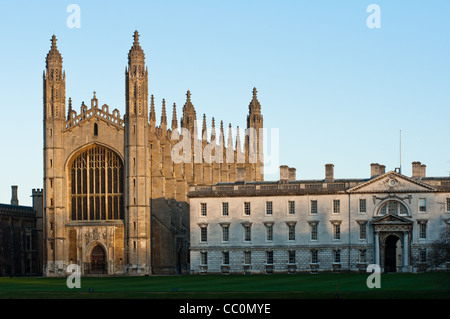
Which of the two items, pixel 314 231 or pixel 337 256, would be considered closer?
pixel 337 256

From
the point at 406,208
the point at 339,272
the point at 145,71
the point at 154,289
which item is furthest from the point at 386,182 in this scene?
the point at 154,289

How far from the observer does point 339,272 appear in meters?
85.8

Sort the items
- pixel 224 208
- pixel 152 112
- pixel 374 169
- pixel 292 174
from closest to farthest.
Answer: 1. pixel 374 169
2. pixel 224 208
3. pixel 292 174
4. pixel 152 112

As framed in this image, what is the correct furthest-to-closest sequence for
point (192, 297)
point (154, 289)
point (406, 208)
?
1. point (406, 208)
2. point (154, 289)
3. point (192, 297)

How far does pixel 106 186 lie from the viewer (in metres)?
93.8

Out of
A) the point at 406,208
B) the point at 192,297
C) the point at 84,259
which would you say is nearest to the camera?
the point at 192,297

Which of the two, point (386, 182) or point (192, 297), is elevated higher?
point (386, 182)

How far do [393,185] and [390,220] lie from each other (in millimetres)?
2918

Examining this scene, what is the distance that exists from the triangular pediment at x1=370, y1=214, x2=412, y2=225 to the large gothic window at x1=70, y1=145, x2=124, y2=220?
23.6 metres

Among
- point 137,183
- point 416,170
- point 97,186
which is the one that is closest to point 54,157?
point 97,186

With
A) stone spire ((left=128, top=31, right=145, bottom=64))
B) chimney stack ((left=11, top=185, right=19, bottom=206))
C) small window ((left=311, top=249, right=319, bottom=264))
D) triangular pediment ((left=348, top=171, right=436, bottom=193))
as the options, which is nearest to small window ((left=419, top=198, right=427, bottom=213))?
triangular pediment ((left=348, top=171, right=436, bottom=193))

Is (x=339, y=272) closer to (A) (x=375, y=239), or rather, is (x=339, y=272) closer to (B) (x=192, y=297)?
(A) (x=375, y=239)

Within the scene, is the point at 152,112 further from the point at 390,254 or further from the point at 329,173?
the point at 390,254

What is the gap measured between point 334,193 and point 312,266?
6487mm
